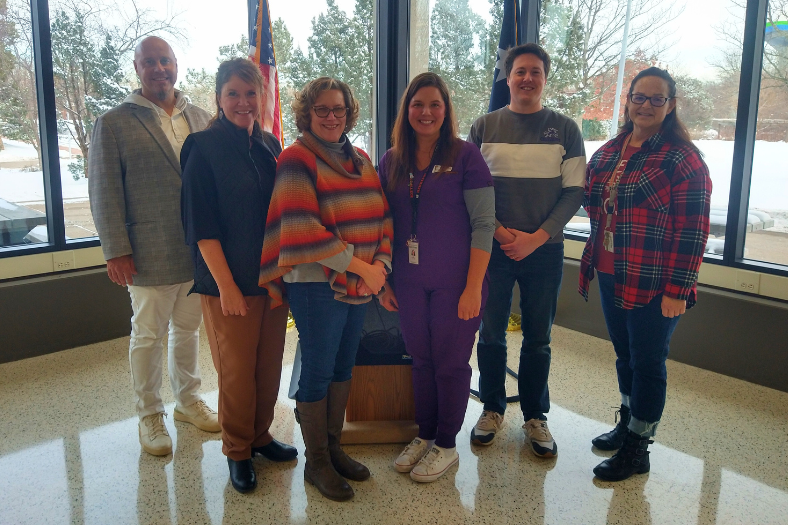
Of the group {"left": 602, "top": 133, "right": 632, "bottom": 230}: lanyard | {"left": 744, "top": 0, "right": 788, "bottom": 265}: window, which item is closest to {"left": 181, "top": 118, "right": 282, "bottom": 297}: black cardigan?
{"left": 602, "top": 133, "right": 632, "bottom": 230}: lanyard

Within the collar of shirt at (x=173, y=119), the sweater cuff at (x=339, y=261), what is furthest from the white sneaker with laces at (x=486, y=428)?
the collar of shirt at (x=173, y=119)

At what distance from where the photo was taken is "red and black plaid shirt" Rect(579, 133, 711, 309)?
1974 millimetres

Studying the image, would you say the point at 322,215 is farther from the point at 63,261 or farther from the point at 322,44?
the point at 322,44

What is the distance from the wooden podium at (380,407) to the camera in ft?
8.16

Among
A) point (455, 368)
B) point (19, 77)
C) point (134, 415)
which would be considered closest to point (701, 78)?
point (455, 368)

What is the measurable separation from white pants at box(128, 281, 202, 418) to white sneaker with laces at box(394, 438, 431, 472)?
3.67 ft

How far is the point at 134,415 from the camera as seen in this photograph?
2.74 meters

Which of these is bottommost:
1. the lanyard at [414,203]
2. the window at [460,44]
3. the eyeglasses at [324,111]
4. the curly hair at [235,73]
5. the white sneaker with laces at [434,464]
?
the white sneaker with laces at [434,464]

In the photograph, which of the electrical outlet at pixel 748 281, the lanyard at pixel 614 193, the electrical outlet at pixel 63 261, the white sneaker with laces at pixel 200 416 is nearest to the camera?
the lanyard at pixel 614 193

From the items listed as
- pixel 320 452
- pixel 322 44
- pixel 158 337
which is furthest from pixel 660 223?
Result: pixel 322 44

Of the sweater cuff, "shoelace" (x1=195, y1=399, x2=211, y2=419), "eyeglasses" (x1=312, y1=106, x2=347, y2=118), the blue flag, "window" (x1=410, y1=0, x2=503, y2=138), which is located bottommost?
"shoelace" (x1=195, y1=399, x2=211, y2=419)

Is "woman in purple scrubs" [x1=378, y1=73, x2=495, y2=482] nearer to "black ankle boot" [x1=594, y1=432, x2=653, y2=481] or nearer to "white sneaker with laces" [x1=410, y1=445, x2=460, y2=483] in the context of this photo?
"white sneaker with laces" [x1=410, y1=445, x2=460, y2=483]

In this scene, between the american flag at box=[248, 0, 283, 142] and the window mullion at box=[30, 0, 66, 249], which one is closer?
the window mullion at box=[30, 0, 66, 249]

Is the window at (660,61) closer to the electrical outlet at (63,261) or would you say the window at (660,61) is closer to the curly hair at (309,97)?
the curly hair at (309,97)
